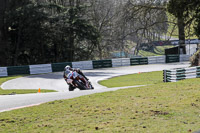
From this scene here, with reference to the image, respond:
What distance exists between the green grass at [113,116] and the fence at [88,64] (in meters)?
20.5

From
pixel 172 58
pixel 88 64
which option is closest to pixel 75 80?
pixel 88 64

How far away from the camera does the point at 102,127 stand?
6902mm

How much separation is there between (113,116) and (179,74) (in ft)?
35.8

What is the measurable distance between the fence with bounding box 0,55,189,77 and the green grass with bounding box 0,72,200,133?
67.3ft

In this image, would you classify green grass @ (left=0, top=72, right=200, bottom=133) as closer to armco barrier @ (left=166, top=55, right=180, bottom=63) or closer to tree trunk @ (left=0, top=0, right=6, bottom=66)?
armco barrier @ (left=166, top=55, right=180, bottom=63)

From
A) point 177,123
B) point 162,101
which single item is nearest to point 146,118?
point 177,123

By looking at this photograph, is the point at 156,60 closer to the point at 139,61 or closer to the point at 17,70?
the point at 139,61

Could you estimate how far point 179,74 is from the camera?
18.1 m

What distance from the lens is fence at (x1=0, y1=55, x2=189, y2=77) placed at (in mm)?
30344

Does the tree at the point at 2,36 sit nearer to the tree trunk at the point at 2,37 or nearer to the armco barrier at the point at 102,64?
the tree trunk at the point at 2,37

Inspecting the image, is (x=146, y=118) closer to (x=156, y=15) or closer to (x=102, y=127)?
(x=102, y=127)

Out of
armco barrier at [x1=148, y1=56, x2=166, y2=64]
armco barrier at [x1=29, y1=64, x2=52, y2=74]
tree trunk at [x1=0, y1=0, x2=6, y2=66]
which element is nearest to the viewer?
armco barrier at [x1=29, y1=64, x2=52, y2=74]

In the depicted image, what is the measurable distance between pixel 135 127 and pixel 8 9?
34.3 metres

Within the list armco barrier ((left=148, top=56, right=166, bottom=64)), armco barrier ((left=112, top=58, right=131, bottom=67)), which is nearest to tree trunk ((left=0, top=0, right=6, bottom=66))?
armco barrier ((left=112, top=58, right=131, bottom=67))
